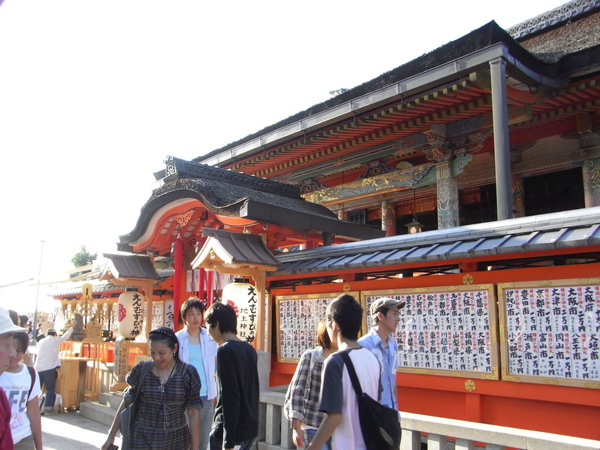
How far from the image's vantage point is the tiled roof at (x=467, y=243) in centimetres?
507

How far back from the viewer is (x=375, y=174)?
501 inches

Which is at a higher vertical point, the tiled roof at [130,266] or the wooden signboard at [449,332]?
the tiled roof at [130,266]

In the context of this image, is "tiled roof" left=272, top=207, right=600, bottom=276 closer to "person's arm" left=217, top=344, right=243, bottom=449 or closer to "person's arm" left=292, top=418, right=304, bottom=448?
"person's arm" left=292, top=418, right=304, bottom=448

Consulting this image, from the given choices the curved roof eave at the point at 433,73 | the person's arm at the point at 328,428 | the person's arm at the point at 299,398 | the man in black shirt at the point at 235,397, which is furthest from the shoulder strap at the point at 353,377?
the curved roof eave at the point at 433,73

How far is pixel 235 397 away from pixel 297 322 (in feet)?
12.7

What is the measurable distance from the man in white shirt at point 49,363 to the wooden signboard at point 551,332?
799cm

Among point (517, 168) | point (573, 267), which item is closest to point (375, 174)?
point (517, 168)

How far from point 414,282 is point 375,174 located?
6.59 meters

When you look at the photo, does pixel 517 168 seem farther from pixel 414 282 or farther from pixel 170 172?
pixel 170 172

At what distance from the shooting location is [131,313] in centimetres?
1155

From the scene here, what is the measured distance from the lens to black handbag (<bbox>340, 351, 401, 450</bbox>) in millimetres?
2848

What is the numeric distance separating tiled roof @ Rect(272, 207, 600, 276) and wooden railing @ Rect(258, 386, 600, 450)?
5.99ft

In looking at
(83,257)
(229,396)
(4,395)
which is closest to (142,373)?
(229,396)

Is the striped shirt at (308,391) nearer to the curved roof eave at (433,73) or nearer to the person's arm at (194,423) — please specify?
the person's arm at (194,423)
